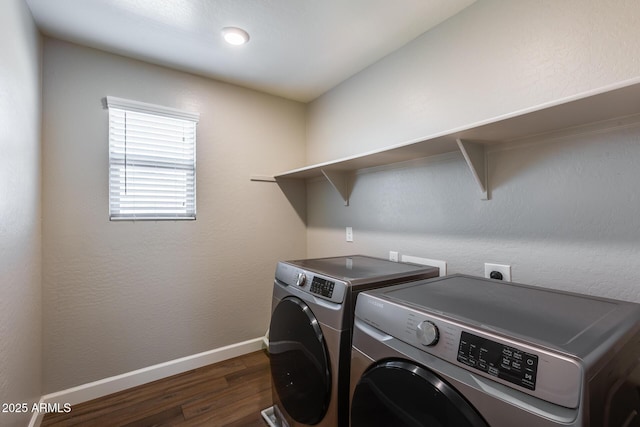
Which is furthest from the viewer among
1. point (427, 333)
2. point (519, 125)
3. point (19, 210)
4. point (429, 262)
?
point (429, 262)

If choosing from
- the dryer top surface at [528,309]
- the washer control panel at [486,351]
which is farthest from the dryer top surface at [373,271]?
the washer control panel at [486,351]

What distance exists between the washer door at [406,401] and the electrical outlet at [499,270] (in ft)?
2.67

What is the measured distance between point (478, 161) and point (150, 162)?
2.06 metres

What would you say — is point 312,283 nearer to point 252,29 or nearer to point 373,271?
point 373,271

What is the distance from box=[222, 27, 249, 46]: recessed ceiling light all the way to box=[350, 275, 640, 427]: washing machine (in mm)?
1639

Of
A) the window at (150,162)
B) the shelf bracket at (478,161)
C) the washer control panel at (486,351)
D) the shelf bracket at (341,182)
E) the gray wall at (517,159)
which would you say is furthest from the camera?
the shelf bracket at (341,182)

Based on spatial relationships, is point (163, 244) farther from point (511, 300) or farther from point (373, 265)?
point (511, 300)

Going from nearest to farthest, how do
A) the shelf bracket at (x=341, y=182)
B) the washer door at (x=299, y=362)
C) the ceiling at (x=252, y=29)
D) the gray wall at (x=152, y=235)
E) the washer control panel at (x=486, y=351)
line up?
the washer control panel at (x=486, y=351)
the washer door at (x=299, y=362)
the ceiling at (x=252, y=29)
the gray wall at (x=152, y=235)
the shelf bracket at (x=341, y=182)

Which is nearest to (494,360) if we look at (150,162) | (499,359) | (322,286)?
(499,359)

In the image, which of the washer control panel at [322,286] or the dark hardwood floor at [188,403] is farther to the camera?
the dark hardwood floor at [188,403]

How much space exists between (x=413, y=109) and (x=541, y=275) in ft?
3.63

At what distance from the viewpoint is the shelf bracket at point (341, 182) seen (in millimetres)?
2146

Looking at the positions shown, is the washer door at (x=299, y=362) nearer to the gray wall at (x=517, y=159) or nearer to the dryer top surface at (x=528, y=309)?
the dryer top surface at (x=528, y=309)

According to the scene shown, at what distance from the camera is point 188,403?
5.81 ft
